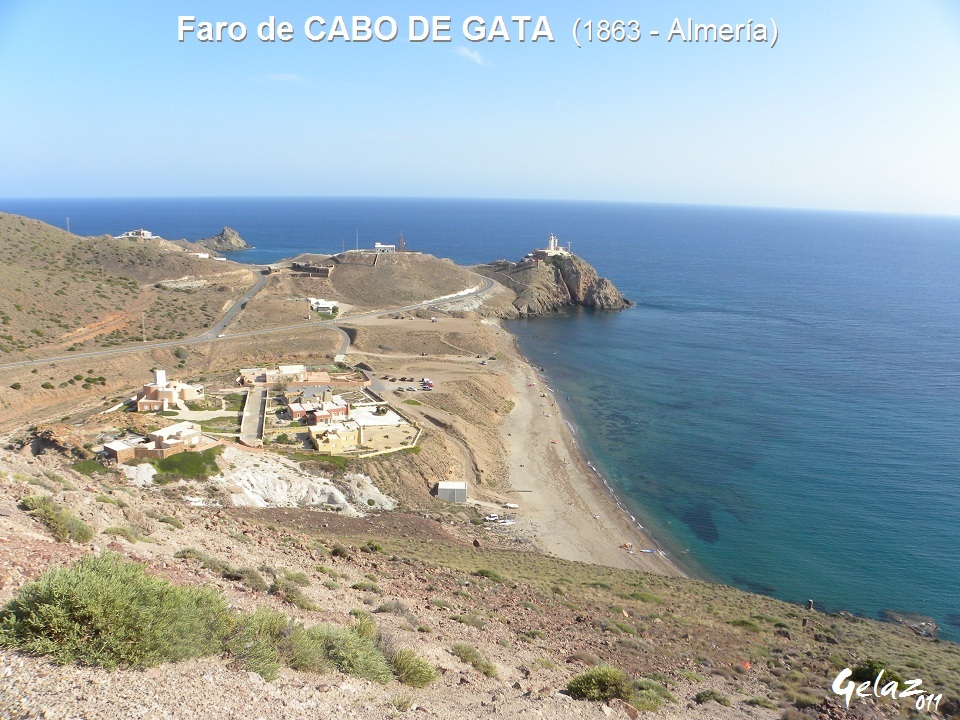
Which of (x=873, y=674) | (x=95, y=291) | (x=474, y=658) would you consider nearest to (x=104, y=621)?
(x=474, y=658)

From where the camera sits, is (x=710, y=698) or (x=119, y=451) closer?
(x=710, y=698)

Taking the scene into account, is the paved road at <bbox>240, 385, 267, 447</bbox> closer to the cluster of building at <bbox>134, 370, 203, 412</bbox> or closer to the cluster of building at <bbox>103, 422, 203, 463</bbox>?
the cluster of building at <bbox>103, 422, 203, 463</bbox>

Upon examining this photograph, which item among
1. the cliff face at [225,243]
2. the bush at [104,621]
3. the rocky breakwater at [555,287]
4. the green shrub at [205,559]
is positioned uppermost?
the cliff face at [225,243]

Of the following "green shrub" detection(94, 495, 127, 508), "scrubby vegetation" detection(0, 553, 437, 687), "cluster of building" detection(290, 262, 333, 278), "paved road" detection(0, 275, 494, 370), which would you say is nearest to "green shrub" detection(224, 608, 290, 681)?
"scrubby vegetation" detection(0, 553, 437, 687)

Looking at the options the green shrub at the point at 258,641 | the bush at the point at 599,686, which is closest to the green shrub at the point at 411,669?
the green shrub at the point at 258,641

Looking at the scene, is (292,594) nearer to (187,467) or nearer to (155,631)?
(155,631)

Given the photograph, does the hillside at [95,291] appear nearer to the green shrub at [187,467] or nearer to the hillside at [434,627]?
the green shrub at [187,467]

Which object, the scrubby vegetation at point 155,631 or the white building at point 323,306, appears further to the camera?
the white building at point 323,306
